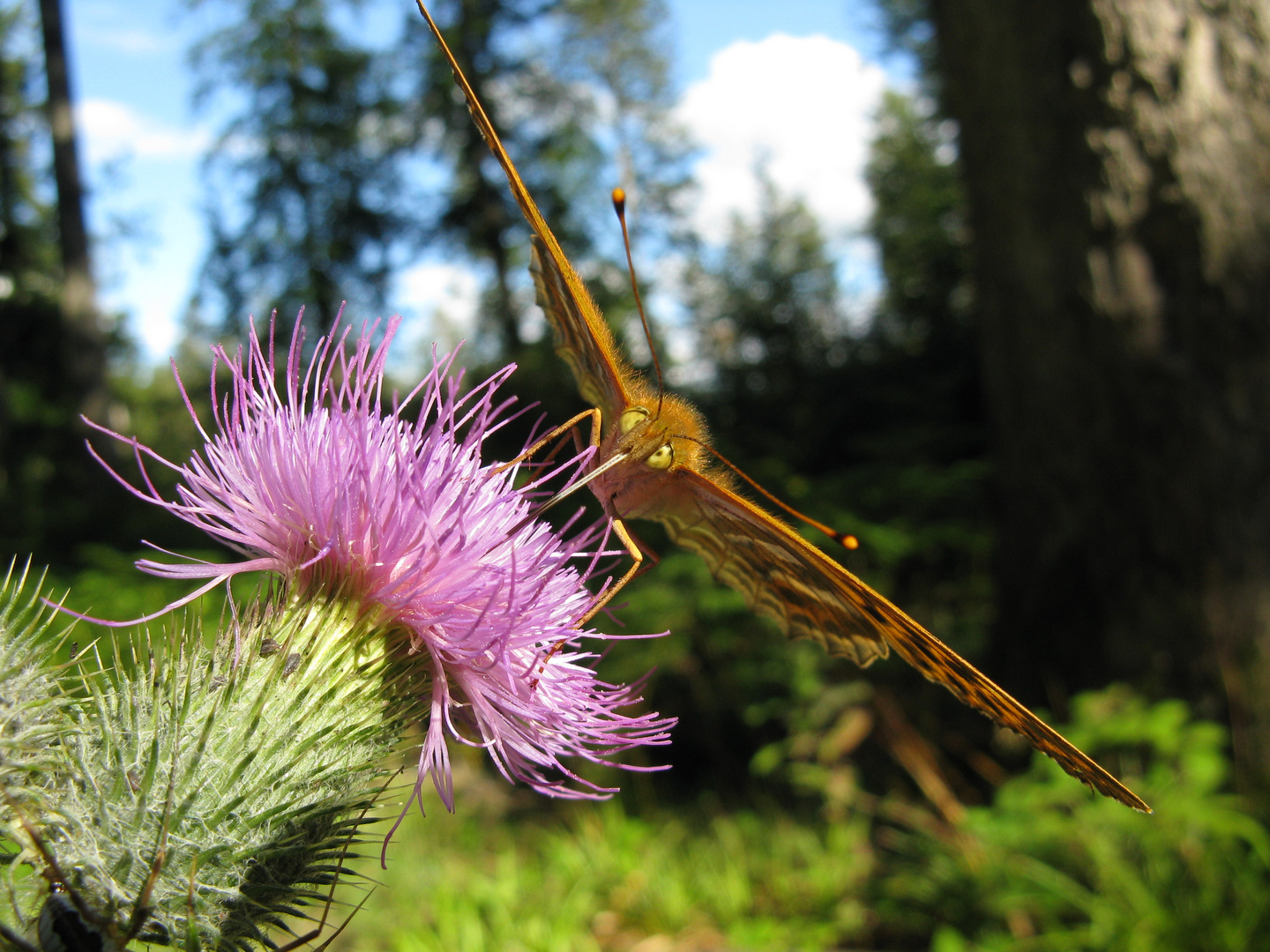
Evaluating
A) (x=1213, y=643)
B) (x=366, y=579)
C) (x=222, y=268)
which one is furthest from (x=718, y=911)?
(x=222, y=268)

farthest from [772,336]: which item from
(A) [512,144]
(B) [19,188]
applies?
(B) [19,188]

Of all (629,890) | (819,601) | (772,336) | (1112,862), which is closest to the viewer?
(819,601)

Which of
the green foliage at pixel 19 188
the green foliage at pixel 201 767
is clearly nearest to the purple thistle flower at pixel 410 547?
the green foliage at pixel 201 767

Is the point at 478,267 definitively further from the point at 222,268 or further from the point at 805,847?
the point at 805,847

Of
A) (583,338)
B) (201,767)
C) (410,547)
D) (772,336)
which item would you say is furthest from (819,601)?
(772,336)

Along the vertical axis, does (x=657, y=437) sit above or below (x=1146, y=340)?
below

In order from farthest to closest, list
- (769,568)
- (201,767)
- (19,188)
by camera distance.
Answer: (19,188) < (769,568) < (201,767)

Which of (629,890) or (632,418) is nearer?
(632,418)

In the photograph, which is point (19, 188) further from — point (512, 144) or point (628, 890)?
point (628, 890)
